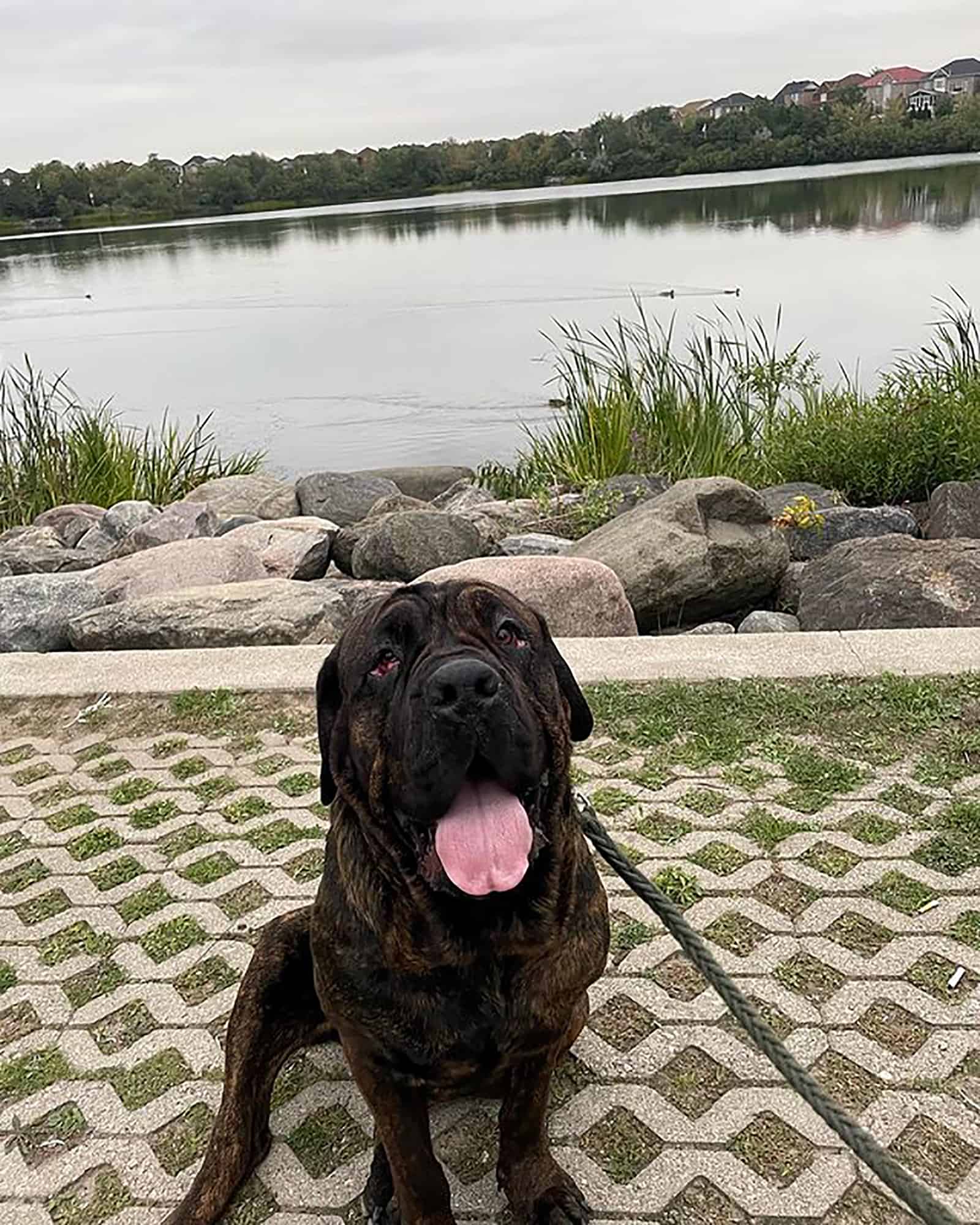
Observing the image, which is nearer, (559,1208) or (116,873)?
(559,1208)

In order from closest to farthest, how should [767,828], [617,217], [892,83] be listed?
[767,828], [617,217], [892,83]

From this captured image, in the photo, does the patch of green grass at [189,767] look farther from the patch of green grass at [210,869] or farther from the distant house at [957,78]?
the distant house at [957,78]

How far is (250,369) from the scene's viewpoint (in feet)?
72.2

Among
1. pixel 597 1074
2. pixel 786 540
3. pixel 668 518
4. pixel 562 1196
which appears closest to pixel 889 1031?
pixel 597 1074

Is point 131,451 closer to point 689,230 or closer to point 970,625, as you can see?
point 970,625

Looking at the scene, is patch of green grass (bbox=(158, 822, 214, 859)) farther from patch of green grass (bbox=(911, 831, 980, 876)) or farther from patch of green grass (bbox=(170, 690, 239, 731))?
patch of green grass (bbox=(911, 831, 980, 876))

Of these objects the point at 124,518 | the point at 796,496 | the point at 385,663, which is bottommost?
the point at 124,518

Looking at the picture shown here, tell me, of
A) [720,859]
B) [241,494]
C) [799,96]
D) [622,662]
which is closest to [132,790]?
[622,662]

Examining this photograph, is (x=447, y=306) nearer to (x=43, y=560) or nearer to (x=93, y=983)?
(x=43, y=560)

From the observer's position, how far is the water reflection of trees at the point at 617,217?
3588cm

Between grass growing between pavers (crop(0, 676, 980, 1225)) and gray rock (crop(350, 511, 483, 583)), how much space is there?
2.47 meters

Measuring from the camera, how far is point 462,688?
1.88m

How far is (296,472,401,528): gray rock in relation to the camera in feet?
35.0

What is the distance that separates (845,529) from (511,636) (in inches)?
236
